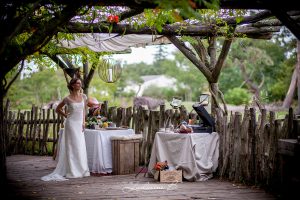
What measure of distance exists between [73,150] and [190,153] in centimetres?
212

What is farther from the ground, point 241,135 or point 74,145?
point 241,135

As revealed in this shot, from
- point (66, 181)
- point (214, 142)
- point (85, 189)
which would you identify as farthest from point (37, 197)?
point (214, 142)

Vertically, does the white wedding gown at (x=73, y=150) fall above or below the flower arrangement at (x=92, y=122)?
below

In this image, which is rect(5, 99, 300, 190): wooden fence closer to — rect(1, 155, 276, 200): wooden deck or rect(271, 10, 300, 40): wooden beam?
rect(1, 155, 276, 200): wooden deck

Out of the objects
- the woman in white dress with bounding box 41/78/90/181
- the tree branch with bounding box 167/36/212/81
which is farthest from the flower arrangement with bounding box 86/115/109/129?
the tree branch with bounding box 167/36/212/81

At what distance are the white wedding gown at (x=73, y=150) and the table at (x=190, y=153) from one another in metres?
1.27

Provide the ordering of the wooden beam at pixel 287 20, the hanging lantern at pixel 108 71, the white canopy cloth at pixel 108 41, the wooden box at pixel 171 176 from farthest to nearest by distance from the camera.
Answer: the hanging lantern at pixel 108 71 < the white canopy cloth at pixel 108 41 < the wooden box at pixel 171 176 < the wooden beam at pixel 287 20

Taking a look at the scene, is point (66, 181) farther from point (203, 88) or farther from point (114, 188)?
point (203, 88)

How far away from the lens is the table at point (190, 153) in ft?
23.5

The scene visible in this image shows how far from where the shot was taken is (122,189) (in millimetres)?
6457

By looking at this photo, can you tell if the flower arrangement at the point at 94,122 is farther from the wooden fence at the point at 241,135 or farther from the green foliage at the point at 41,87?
the green foliage at the point at 41,87

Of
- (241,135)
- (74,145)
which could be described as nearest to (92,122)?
(74,145)

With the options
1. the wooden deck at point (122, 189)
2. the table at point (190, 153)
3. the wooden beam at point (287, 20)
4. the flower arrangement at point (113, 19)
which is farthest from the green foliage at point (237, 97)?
the wooden beam at point (287, 20)

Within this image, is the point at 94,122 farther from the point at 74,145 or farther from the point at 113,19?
the point at 113,19
